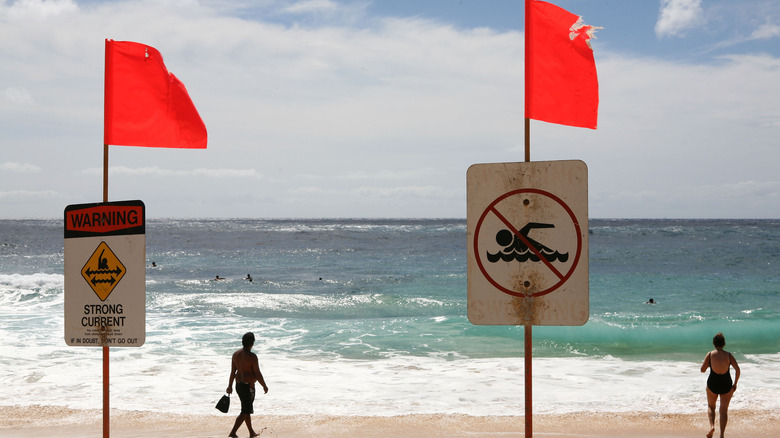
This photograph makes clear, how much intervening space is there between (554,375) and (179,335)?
983cm

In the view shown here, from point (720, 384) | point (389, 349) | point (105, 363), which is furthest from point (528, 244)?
point (389, 349)

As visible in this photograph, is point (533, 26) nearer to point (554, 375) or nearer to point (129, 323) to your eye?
point (129, 323)

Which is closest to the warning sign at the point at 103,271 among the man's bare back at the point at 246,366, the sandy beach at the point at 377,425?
the man's bare back at the point at 246,366

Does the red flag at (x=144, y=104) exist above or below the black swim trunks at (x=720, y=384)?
above

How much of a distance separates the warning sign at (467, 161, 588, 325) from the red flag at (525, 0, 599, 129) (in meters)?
0.84

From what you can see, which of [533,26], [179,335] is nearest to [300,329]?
[179,335]

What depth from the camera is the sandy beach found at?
31.0 ft

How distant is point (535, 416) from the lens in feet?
34.9

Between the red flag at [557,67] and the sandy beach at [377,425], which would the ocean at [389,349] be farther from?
the red flag at [557,67]

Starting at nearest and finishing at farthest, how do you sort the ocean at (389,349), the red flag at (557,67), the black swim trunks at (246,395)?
the red flag at (557,67) < the black swim trunks at (246,395) < the ocean at (389,349)

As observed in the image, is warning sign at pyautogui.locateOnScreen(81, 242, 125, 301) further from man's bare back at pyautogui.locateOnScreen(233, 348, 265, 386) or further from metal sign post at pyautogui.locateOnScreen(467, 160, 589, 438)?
man's bare back at pyautogui.locateOnScreen(233, 348, 265, 386)

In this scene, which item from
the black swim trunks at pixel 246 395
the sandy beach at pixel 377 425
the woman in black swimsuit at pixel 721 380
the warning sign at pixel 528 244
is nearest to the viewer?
the warning sign at pixel 528 244

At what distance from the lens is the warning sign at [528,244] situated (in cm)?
357

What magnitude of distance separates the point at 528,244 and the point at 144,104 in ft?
12.1
